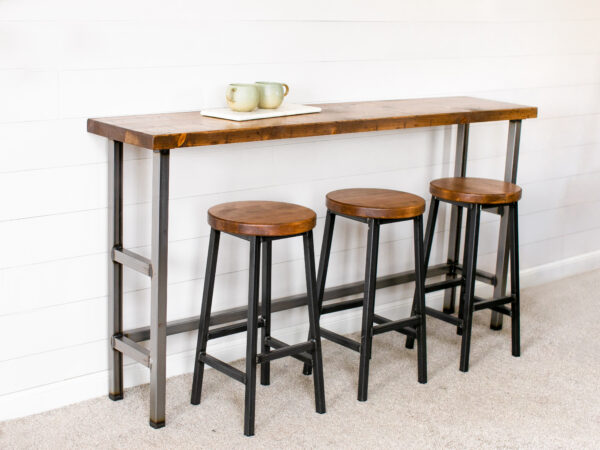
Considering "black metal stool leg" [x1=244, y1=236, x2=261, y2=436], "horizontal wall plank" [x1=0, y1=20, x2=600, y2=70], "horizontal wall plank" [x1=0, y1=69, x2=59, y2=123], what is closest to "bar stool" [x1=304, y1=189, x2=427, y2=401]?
"black metal stool leg" [x1=244, y1=236, x2=261, y2=436]

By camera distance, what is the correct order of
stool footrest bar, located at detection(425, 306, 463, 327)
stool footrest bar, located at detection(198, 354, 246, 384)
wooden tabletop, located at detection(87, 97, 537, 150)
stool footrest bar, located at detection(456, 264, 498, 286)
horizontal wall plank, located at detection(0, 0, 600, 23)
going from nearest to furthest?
wooden tabletop, located at detection(87, 97, 537, 150)
horizontal wall plank, located at detection(0, 0, 600, 23)
stool footrest bar, located at detection(198, 354, 246, 384)
stool footrest bar, located at detection(425, 306, 463, 327)
stool footrest bar, located at detection(456, 264, 498, 286)

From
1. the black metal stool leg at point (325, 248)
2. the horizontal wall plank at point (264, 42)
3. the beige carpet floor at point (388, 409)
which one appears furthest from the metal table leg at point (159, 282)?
the black metal stool leg at point (325, 248)

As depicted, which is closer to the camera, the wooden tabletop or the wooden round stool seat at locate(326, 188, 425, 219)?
the wooden tabletop

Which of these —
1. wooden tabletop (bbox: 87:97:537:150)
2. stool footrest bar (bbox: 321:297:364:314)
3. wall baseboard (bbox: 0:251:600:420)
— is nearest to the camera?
wooden tabletop (bbox: 87:97:537:150)

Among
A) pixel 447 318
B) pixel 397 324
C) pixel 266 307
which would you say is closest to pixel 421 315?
pixel 397 324

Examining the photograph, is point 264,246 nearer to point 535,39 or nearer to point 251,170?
point 251,170

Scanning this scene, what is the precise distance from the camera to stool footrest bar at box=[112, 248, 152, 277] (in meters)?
2.58

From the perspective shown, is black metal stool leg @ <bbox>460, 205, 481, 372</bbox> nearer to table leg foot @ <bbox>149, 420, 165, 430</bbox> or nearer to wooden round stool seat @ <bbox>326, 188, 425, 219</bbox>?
wooden round stool seat @ <bbox>326, 188, 425, 219</bbox>

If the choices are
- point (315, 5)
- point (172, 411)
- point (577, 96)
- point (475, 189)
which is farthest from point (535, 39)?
point (172, 411)

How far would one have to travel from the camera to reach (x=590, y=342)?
353cm

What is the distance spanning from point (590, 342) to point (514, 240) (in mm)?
661

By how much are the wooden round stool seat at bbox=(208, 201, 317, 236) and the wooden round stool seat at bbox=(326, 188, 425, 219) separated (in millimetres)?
207

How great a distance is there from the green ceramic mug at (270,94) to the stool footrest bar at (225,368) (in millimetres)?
891

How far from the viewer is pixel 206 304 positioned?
2697 millimetres
